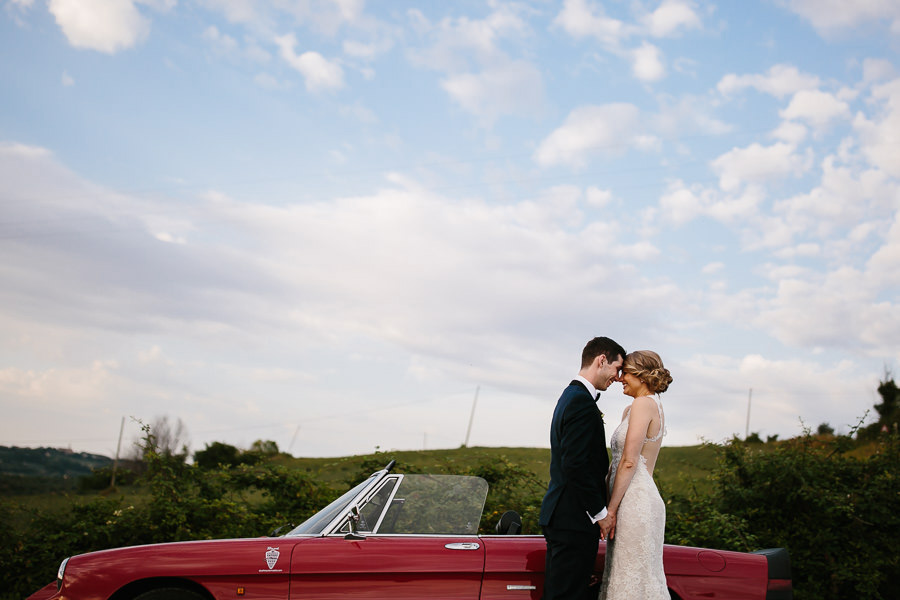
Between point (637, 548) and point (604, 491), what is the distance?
1.31ft

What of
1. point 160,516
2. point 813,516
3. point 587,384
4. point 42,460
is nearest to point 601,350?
point 587,384

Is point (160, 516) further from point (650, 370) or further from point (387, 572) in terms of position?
point (650, 370)

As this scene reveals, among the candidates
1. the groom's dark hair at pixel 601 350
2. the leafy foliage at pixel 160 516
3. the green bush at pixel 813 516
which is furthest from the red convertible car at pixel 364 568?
the leafy foliage at pixel 160 516

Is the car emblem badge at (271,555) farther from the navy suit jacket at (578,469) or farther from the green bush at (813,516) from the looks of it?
the green bush at (813,516)

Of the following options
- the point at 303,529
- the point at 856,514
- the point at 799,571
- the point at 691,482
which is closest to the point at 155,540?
the point at 303,529

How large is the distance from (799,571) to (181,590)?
7.74 meters

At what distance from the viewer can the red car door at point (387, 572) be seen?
15.0 ft

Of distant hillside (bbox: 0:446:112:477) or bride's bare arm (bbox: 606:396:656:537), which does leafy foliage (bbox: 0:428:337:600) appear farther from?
distant hillside (bbox: 0:446:112:477)

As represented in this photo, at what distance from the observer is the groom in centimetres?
439

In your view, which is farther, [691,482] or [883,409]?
[883,409]

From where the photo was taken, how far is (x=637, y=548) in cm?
455

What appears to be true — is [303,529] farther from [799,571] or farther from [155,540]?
[799,571]

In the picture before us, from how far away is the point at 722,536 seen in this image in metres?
8.54

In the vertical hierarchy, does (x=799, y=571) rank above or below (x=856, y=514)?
below
